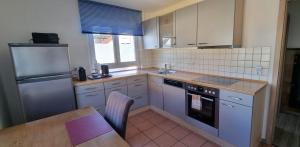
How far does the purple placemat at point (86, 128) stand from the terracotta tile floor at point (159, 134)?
0.97 m

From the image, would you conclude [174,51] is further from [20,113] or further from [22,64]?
[20,113]

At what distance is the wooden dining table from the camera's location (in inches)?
39.4

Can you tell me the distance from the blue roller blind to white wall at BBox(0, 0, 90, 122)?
0.15 metres

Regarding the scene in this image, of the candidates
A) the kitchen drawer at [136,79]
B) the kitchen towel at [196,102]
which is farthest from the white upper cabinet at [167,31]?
the kitchen towel at [196,102]

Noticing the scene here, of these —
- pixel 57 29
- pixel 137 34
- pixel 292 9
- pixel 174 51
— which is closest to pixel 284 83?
pixel 292 9

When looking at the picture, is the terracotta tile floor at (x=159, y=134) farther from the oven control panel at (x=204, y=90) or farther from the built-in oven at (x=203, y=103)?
the oven control panel at (x=204, y=90)

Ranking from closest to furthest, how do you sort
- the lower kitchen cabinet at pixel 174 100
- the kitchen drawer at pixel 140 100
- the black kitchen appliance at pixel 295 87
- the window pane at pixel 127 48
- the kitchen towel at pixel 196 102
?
the kitchen towel at pixel 196 102 < the lower kitchen cabinet at pixel 174 100 < the black kitchen appliance at pixel 295 87 < the kitchen drawer at pixel 140 100 < the window pane at pixel 127 48

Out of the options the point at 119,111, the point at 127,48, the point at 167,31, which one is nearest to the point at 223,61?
the point at 167,31

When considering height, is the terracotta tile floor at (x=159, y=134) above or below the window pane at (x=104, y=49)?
below

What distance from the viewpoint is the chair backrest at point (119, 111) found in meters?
1.30

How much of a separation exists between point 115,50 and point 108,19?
655 millimetres

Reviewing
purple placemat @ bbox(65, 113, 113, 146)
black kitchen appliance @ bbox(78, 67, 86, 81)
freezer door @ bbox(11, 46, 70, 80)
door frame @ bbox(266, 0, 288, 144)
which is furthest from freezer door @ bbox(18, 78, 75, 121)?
door frame @ bbox(266, 0, 288, 144)

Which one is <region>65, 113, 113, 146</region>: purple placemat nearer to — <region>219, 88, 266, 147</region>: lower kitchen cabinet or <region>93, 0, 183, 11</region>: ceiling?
<region>219, 88, 266, 147</region>: lower kitchen cabinet

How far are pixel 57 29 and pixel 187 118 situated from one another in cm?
262
